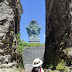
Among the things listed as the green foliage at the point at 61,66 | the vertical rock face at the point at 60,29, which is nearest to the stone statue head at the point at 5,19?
the vertical rock face at the point at 60,29

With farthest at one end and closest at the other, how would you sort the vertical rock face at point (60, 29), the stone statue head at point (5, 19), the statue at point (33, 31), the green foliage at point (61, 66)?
the statue at point (33, 31)
the vertical rock face at point (60, 29)
the stone statue head at point (5, 19)
the green foliage at point (61, 66)

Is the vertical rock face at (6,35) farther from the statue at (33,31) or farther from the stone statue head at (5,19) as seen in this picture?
the statue at (33,31)

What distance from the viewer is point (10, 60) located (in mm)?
5684

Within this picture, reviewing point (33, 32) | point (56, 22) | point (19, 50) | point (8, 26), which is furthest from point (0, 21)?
point (33, 32)

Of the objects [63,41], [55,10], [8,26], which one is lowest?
[63,41]

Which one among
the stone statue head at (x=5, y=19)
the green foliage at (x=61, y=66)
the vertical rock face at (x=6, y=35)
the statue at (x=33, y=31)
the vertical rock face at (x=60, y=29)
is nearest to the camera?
the green foliage at (x=61, y=66)

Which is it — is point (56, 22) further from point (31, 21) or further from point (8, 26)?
point (31, 21)

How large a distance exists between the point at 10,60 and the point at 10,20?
7.22 ft

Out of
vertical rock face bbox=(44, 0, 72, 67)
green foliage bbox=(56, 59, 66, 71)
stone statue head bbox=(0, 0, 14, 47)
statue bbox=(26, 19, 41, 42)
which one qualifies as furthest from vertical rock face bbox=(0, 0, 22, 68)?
statue bbox=(26, 19, 41, 42)

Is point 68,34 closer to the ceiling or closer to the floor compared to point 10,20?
closer to the floor

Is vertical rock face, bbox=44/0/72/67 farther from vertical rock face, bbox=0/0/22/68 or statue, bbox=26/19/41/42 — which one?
statue, bbox=26/19/41/42

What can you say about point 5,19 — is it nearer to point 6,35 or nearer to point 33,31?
point 6,35

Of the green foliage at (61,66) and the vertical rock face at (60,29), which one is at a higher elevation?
the vertical rock face at (60,29)

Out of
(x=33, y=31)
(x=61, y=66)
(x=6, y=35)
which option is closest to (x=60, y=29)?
(x=61, y=66)
